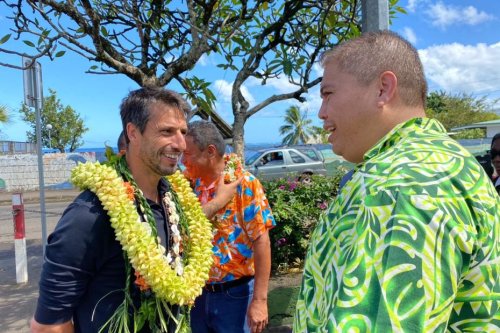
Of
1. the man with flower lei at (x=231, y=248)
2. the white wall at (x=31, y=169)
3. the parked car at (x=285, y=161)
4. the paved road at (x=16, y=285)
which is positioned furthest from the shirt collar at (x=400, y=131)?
the white wall at (x=31, y=169)

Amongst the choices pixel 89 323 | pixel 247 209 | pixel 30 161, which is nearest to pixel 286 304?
pixel 247 209

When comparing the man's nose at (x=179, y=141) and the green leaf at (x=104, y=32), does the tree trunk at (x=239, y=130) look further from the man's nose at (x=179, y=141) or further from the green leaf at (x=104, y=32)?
the man's nose at (x=179, y=141)

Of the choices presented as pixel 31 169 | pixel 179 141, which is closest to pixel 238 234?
pixel 179 141

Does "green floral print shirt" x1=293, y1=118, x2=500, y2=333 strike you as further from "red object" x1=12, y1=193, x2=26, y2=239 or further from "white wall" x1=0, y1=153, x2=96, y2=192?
"white wall" x1=0, y1=153, x2=96, y2=192

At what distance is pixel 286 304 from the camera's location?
177 inches

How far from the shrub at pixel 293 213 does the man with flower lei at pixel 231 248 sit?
8.37 ft

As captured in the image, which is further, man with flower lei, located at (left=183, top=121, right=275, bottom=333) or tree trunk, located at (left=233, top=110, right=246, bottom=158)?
tree trunk, located at (left=233, top=110, right=246, bottom=158)

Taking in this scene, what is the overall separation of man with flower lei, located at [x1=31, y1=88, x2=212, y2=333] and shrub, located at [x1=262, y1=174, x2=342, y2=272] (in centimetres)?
324

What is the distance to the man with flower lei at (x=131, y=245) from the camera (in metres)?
1.51

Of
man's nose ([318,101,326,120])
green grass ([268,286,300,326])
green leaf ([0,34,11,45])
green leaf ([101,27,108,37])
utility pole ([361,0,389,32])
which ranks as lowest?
green grass ([268,286,300,326])

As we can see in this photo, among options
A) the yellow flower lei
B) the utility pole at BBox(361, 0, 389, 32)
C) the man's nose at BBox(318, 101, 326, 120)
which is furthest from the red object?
the man's nose at BBox(318, 101, 326, 120)

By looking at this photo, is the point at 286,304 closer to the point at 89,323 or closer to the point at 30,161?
the point at 89,323

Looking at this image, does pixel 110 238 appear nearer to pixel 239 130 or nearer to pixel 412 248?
pixel 412 248

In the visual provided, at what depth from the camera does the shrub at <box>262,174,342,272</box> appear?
522 cm
